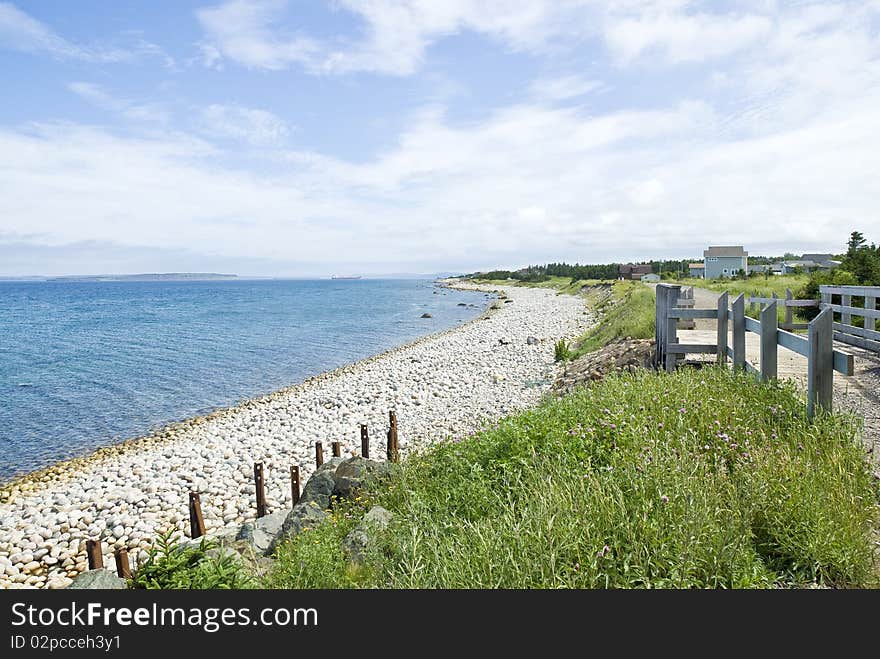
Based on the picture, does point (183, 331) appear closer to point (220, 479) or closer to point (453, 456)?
point (220, 479)

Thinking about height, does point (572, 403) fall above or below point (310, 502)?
above

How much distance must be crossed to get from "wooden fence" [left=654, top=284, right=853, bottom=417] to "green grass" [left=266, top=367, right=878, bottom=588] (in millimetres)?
463

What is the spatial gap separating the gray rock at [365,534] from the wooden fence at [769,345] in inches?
188

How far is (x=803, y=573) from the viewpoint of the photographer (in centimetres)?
365

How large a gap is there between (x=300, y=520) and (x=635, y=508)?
4.57 metres

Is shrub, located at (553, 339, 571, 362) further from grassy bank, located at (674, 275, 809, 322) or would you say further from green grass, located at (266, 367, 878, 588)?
green grass, located at (266, 367, 878, 588)

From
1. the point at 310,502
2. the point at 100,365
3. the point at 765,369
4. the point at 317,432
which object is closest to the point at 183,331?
the point at 100,365

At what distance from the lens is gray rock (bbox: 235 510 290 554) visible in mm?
7352

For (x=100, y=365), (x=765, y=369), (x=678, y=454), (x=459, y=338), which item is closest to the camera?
(x=678, y=454)

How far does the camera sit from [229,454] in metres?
13.8

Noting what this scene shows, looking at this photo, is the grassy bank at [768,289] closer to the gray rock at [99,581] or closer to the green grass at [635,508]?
the green grass at [635,508]

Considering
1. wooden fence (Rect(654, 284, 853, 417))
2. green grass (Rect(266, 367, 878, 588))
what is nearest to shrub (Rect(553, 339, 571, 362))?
wooden fence (Rect(654, 284, 853, 417))

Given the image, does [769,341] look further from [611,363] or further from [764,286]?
[764,286]

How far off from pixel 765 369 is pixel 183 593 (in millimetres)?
7053
